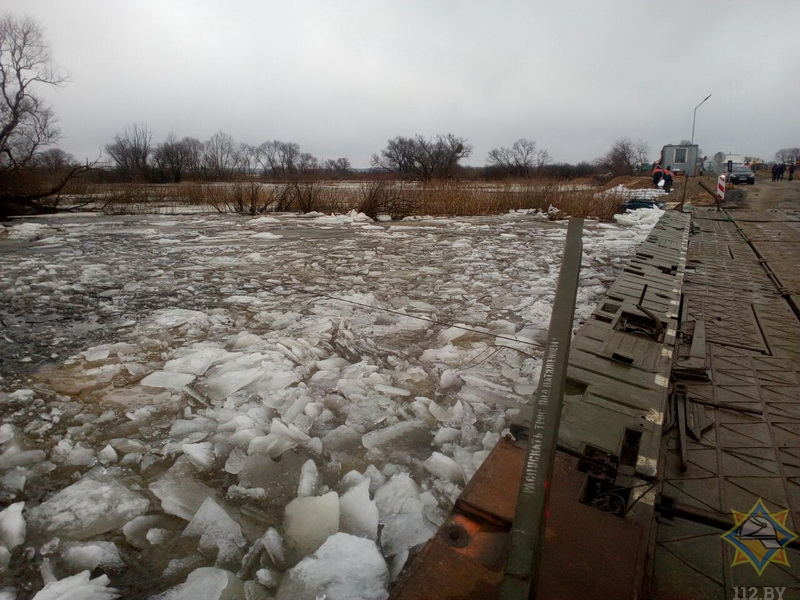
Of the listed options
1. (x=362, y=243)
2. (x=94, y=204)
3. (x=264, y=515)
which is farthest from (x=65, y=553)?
(x=94, y=204)

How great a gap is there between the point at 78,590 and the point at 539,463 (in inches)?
51.9

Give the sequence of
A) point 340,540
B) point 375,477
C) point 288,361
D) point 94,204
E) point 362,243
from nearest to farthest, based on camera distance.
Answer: point 340,540
point 375,477
point 288,361
point 362,243
point 94,204

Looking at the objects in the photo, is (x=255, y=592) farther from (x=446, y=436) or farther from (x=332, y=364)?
(x=332, y=364)

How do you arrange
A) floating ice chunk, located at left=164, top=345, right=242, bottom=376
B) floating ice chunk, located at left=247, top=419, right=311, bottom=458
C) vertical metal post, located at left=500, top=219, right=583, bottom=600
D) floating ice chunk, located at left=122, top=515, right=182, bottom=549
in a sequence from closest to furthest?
1. vertical metal post, located at left=500, top=219, right=583, bottom=600
2. floating ice chunk, located at left=122, top=515, right=182, bottom=549
3. floating ice chunk, located at left=247, top=419, right=311, bottom=458
4. floating ice chunk, located at left=164, top=345, right=242, bottom=376

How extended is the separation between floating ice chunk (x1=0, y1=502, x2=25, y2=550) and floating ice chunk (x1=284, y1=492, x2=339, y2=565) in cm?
80

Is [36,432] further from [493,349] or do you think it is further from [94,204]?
[94,204]

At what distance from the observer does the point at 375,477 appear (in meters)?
1.73

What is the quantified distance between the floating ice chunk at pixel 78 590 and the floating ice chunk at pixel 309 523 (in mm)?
478

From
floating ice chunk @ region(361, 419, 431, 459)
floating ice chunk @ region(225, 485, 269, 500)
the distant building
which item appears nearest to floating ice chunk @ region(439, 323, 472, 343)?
floating ice chunk @ region(361, 419, 431, 459)

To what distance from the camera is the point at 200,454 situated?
5.99 feet

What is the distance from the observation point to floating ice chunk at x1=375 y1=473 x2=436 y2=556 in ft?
4.74

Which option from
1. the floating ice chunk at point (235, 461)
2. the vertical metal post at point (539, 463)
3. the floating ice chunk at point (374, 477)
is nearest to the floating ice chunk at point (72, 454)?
the floating ice chunk at point (235, 461)

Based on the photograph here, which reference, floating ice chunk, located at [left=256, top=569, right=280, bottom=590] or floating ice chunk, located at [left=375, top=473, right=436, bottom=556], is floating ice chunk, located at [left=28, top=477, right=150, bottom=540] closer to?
floating ice chunk, located at [left=256, top=569, right=280, bottom=590]

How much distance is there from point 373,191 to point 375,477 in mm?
12390
